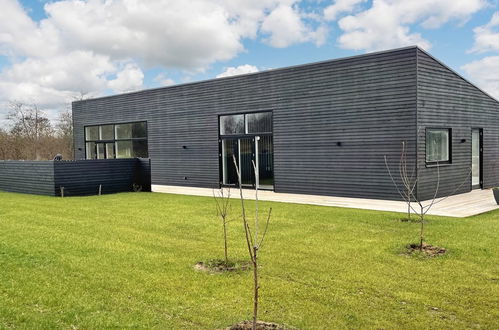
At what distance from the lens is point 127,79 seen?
3353 centimetres

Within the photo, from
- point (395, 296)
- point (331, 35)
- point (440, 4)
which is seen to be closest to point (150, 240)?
point (395, 296)

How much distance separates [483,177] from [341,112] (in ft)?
19.4

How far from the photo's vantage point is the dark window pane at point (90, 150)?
70.0ft

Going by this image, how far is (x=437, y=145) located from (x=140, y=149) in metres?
12.5

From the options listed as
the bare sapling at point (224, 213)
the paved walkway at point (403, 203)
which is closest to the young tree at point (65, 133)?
the paved walkway at point (403, 203)

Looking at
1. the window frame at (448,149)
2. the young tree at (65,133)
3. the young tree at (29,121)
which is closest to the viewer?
the window frame at (448,149)

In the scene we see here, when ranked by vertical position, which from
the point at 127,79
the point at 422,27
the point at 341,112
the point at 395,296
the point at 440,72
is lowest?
the point at 395,296

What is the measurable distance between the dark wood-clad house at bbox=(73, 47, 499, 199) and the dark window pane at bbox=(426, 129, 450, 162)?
3cm

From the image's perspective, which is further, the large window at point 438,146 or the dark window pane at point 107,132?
the dark window pane at point 107,132

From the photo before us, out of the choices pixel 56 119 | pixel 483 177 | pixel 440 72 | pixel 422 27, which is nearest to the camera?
pixel 440 72

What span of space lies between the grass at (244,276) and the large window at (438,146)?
347 cm

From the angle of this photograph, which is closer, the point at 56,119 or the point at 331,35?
the point at 331,35

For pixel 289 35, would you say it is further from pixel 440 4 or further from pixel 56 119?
pixel 56 119

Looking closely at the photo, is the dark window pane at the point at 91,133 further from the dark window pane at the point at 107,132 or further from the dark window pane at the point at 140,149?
the dark window pane at the point at 140,149
